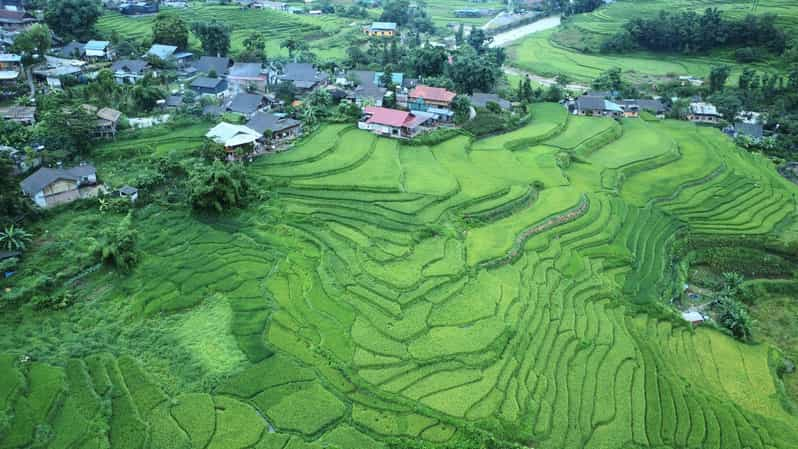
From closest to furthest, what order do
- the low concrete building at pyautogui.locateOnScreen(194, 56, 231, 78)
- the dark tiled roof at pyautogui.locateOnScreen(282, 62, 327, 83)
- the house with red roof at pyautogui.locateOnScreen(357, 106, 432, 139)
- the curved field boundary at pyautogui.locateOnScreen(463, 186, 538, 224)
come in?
the curved field boundary at pyautogui.locateOnScreen(463, 186, 538, 224)
the house with red roof at pyautogui.locateOnScreen(357, 106, 432, 139)
the dark tiled roof at pyautogui.locateOnScreen(282, 62, 327, 83)
the low concrete building at pyautogui.locateOnScreen(194, 56, 231, 78)

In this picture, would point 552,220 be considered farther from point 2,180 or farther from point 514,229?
point 2,180

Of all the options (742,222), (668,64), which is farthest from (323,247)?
(668,64)

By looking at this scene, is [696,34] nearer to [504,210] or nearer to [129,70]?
[504,210]

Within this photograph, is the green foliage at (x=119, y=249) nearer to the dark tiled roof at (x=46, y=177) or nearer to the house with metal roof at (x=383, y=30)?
the dark tiled roof at (x=46, y=177)

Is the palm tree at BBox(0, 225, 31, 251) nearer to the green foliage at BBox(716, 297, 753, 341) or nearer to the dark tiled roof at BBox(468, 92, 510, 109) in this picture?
the green foliage at BBox(716, 297, 753, 341)

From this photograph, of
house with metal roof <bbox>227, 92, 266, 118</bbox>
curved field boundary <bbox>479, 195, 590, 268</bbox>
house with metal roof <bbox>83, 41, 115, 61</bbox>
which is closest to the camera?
curved field boundary <bbox>479, 195, 590, 268</bbox>

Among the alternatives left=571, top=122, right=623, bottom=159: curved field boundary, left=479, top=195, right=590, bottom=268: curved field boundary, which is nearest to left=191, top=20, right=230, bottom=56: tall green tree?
left=571, top=122, right=623, bottom=159: curved field boundary
